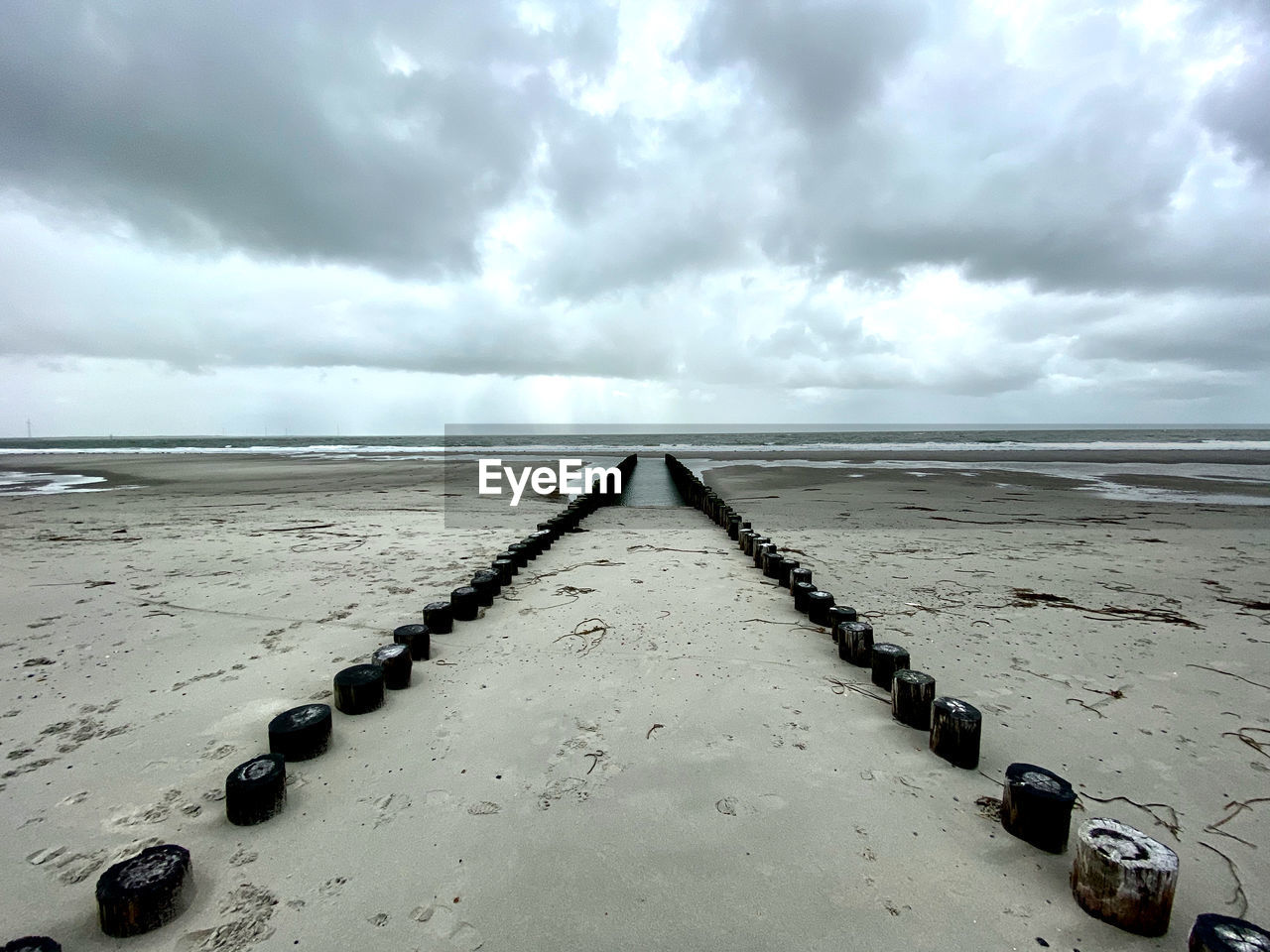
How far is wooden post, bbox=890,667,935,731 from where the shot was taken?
3.20 m

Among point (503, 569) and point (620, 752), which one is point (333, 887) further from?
point (503, 569)

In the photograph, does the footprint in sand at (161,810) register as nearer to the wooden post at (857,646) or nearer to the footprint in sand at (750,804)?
the footprint in sand at (750,804)

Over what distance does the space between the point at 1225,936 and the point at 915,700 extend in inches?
64.3

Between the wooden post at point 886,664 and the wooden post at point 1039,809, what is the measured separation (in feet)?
4.27

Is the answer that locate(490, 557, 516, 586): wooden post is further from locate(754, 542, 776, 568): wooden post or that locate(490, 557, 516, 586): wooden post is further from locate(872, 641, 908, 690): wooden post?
locate(872, 641, 908, 690): wooden post

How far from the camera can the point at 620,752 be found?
9.79 ft

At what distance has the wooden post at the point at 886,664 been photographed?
370 cm

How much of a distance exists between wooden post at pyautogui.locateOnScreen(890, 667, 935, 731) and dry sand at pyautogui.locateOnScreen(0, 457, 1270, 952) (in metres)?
0.08

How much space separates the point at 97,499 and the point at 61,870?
16506mm

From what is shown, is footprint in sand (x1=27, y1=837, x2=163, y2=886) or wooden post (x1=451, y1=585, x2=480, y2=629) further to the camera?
wooden post (x1=451, y1=585, x2=480, y2=629)

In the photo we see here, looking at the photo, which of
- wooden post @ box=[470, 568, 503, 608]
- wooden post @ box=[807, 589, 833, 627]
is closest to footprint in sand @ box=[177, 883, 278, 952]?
wooden post @ box=[470, 568, 503, 608]

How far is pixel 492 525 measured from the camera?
9.80 metres

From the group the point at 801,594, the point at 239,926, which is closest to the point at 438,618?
the point at 239,926

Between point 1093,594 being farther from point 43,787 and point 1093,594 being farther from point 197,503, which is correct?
point 197,503
